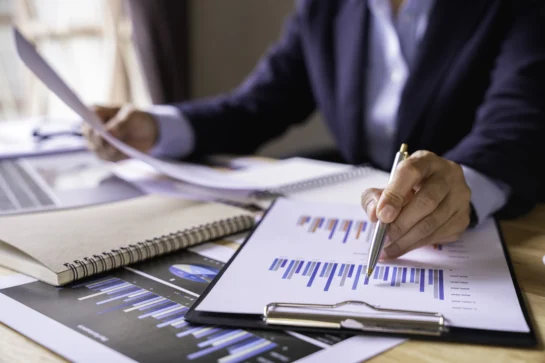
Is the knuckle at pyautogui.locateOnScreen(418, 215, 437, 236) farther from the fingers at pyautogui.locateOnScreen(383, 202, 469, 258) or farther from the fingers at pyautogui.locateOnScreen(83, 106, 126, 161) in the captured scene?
the fingers at pyautogui.locateOnScreen(83, 106, 126, 161)

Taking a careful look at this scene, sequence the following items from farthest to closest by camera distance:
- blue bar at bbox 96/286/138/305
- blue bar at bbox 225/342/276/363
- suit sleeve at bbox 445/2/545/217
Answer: suit sleeve at bbox 445/2/545/217 → blue bar at bbox 96/286/138/305 → blue bar at bbox 225/342/276/363

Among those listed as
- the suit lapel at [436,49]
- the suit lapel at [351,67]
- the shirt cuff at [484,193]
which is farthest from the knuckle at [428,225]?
the suit lapel at [351,67]

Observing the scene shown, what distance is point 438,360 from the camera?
0.42 m

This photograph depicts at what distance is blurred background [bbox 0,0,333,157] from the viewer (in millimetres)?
2207

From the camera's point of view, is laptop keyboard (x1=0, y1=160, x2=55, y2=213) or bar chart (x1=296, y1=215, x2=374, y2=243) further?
laptop keyboard (x1=0, y1=160, x2=55, y2=213)

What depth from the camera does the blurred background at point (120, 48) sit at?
2.21 m

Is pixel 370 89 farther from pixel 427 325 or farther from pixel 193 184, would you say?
pixel 427 325

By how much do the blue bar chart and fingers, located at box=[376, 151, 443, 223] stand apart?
21 cm

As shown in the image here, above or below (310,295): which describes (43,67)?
above

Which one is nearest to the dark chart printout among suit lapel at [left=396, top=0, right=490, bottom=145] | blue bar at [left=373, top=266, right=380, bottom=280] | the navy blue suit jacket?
blue bar at [left=373, top=266, right=380, bottom=280]

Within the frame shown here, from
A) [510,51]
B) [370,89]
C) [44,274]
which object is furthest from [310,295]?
[370,89]

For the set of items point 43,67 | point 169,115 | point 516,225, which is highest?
point 43,67

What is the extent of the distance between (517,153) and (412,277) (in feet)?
1.20

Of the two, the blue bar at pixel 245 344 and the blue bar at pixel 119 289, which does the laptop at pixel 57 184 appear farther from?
the blue bar at pixel 245 344
